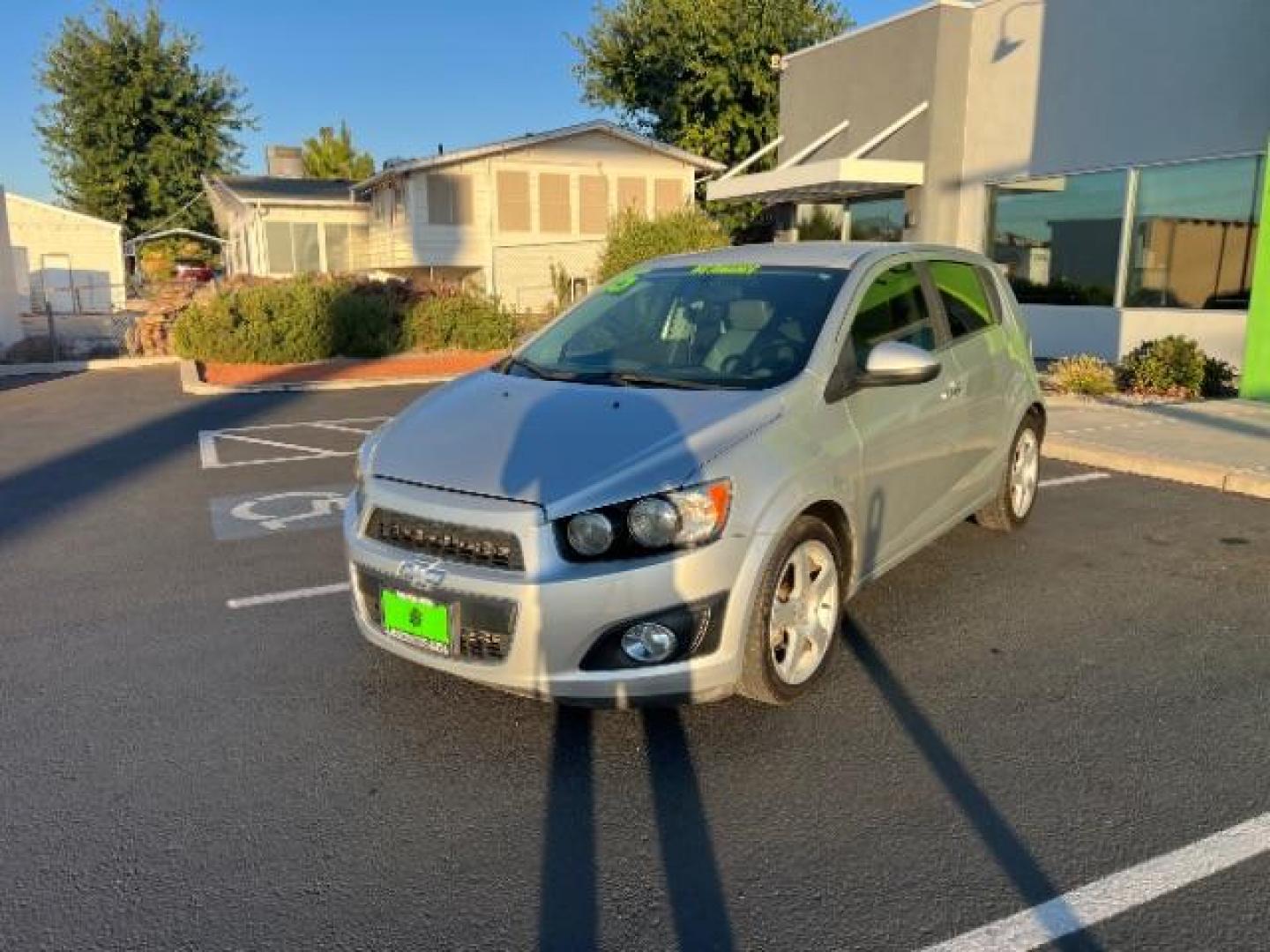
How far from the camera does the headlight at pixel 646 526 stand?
326cm

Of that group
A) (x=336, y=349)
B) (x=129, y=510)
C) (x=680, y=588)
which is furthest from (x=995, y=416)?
(x=336, y=349)

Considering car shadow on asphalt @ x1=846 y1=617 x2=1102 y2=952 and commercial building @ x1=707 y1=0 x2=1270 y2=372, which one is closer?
car shadow on asphalt @ x1=846 y1=617 x2=1102 y2=952

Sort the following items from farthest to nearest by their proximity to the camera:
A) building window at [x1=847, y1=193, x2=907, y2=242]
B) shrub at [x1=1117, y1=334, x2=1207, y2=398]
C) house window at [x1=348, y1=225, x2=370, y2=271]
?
1. house window at [x1=348, y1=225, x2=370, y2=271]
2. building window at [x1=847, y1=193, x2=907, y2=242]
3. shrub at [x1=1117, y1=334, x2=1207, y2=398]

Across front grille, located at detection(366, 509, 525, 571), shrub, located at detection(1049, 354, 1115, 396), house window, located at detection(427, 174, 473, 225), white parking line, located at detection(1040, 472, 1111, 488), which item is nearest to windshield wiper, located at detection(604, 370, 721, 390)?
front grille, located at detection(366, 509, 525, 571)

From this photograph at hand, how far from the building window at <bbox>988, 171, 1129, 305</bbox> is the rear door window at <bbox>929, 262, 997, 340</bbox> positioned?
33.6ft

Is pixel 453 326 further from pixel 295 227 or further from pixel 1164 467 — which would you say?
pixel 295 227

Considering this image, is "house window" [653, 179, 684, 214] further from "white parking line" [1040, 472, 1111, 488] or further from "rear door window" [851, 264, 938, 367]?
"rear door window" [851, 264, 938, 367]

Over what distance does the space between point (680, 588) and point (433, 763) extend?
1047mm

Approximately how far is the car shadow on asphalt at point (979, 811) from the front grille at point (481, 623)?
4.90ft

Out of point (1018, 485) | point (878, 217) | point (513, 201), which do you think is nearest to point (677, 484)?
point (1018, 485)

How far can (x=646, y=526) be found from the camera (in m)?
3.28

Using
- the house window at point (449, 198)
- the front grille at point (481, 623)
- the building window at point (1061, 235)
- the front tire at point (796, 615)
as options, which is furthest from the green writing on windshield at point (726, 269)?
the house window at point (449, 198)

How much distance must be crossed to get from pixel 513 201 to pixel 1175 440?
22.6 metres

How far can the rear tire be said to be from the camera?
5.89m
